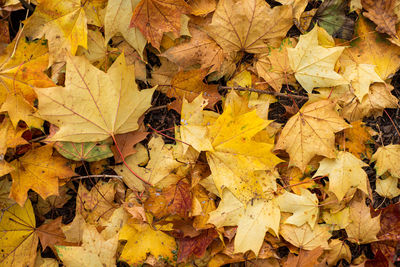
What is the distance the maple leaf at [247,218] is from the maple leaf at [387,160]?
607mm

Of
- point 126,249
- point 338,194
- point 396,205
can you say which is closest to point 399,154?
point 396,205

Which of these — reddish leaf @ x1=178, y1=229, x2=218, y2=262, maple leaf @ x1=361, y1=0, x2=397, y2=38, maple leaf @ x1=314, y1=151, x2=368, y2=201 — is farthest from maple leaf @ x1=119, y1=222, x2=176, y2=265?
maple leaf @ x1=361, y1=0, x2=397, y2=38

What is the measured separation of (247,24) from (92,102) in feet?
2.69

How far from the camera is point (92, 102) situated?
1257 millimetres

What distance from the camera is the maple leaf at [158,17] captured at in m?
1.29

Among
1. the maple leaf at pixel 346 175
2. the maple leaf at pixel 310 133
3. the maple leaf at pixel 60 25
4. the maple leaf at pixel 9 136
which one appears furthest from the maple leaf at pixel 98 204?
the maple leaf at pixel 346 175

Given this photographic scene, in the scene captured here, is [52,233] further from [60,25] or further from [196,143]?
[60,25]

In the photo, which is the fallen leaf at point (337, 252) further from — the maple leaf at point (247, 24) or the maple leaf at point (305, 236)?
the maple leaf at point (247, 24)

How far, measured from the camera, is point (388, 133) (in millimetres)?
1564

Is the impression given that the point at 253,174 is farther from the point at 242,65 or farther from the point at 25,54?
the point at 25,54

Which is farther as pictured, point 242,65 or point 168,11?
point 242,65

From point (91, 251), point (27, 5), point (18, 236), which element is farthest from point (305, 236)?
point (27, 5)

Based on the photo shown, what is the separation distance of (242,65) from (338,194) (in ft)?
2.72

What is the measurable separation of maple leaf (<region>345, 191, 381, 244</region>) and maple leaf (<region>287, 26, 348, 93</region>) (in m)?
0.63
